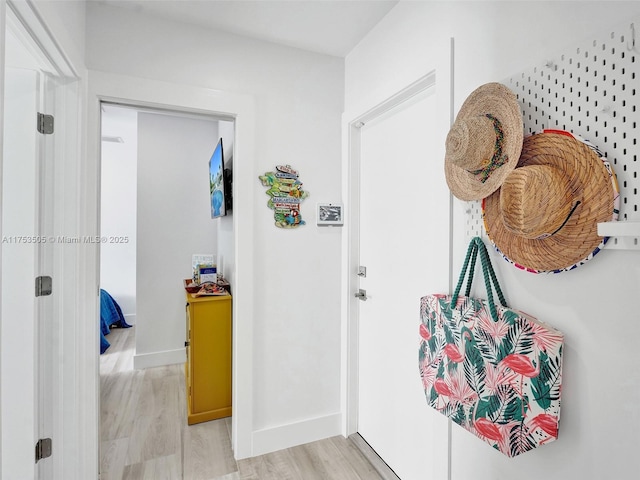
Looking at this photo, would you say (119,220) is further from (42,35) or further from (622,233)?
(622,233)

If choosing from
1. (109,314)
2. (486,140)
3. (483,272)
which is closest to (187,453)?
(483,272)

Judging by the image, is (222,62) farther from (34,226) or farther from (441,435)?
(441,435)

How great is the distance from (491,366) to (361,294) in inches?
45.0

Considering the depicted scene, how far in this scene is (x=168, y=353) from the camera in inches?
136

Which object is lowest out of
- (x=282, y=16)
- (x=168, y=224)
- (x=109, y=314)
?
(x=109, y=314)

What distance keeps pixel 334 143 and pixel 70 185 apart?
1454mm

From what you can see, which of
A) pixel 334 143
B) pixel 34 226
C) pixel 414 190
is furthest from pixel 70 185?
pixel 414 190

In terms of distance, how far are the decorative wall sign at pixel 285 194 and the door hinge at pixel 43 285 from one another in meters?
1.12

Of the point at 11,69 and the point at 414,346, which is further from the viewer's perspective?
the point at 414,346

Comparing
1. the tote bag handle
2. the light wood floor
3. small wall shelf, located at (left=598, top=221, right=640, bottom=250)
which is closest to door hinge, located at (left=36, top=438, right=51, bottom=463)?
Answer: the light wood floor

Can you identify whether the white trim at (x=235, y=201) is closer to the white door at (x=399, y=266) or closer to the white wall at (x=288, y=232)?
the white wall at (x=288, y=232)

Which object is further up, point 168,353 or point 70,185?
point 70,185

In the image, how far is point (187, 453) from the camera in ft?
6.81

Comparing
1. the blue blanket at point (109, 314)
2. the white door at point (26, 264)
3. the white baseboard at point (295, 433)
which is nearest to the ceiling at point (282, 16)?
the white door at point (26, 264)
